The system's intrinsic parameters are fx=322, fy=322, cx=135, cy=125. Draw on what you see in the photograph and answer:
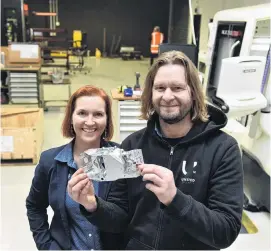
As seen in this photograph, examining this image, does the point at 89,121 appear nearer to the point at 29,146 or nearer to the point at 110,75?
the point at 29,146

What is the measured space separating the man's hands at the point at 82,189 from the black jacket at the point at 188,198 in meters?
0.04

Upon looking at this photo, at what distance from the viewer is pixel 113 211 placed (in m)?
1.23

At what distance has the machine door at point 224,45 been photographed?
2932 millimetres

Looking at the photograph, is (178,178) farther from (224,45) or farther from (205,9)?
(205,9)

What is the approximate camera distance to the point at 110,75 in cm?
936

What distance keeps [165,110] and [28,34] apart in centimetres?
682

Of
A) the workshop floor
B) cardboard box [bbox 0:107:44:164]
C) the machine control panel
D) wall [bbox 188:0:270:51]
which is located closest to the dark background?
wall [bbox 188:0:270:51]

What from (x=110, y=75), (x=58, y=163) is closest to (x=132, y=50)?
(x=110, y=75)

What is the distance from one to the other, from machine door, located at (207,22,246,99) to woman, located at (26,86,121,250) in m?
1.65

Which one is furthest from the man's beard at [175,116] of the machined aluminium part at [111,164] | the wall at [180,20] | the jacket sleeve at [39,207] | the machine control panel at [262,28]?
the wall at [180,20]

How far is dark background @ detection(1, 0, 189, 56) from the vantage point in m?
12.9

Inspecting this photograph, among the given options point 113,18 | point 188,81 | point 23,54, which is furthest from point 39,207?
point 113,18

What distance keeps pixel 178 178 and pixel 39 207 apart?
2.49ft

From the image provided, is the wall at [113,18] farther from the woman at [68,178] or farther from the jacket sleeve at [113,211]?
the jacket sleeve at [113,211]
